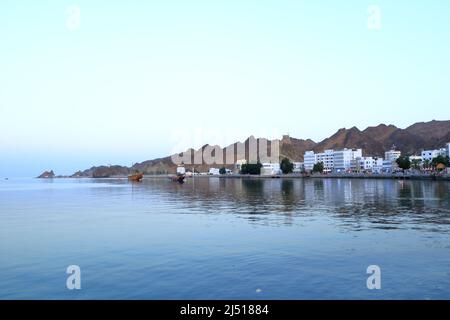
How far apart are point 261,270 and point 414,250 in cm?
906

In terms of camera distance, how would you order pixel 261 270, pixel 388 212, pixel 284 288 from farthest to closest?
pixel 388 212 < pixel 261 270 < pixel 284 288

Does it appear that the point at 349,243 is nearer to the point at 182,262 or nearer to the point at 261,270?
the point at 261,270

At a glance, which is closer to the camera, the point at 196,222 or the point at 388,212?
the point at 196,222

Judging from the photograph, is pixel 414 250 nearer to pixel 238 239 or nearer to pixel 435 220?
pixel 238 239

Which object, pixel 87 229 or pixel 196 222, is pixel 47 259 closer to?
pixel 87 229

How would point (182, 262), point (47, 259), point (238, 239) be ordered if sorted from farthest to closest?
point (238, 239)
point (47, 259)
point (182, 262)

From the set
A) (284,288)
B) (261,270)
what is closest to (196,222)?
(261,270)

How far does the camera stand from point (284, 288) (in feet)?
50.3

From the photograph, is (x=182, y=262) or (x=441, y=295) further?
(x=182, y=262)

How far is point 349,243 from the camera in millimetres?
24281

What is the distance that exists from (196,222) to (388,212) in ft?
63.0
